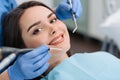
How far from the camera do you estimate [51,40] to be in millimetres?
1297

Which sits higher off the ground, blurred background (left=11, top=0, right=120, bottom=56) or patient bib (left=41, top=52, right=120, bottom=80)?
patient bib (left=41, top=52, right=120, bottom=80)

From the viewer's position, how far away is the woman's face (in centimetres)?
130

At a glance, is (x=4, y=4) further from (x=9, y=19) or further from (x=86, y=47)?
(x=86, y=47)

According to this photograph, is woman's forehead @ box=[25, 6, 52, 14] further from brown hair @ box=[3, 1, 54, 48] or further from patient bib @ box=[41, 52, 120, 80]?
patient bib @ box=[41, 52, 120, 80]

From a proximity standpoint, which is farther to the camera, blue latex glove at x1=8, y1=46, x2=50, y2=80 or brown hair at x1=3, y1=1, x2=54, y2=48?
brown hair at x1=3, y1=1, x2=54, y2=48

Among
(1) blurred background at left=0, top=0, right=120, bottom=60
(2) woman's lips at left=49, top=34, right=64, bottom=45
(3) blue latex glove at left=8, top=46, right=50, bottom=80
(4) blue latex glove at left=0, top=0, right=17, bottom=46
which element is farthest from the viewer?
(1) blurred background at left=0, top=0, right=120, bottom=60

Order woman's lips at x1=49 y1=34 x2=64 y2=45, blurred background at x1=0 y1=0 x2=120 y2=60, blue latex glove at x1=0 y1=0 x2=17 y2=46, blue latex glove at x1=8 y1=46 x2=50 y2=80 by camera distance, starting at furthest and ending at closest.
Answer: blurred background at x1=0 y1=0 x2=120 y2=60 < blue latex glove at x1=0 y1=0 x2=17 y2=46 < woman's lips at x1=49 y1=34 x2=64 y2=45 < blue latex glove at x1=8 y1=46 x2=50 y2=80

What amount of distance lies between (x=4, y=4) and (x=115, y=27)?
0.94m

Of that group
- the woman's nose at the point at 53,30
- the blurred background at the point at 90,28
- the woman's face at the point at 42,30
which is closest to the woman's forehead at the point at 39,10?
the woman's face at the point at 42,30

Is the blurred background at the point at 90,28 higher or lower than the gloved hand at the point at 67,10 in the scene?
lower

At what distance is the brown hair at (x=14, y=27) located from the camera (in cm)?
139

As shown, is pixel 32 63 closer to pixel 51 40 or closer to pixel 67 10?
pixel 51 40

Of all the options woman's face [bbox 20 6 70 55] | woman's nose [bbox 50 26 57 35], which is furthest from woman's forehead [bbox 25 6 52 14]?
woman's nose [bbox 50 26 57 35]

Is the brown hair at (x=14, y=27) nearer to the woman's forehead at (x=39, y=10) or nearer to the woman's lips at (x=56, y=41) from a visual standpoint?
the woman's forehead at (x=39, y=10)
